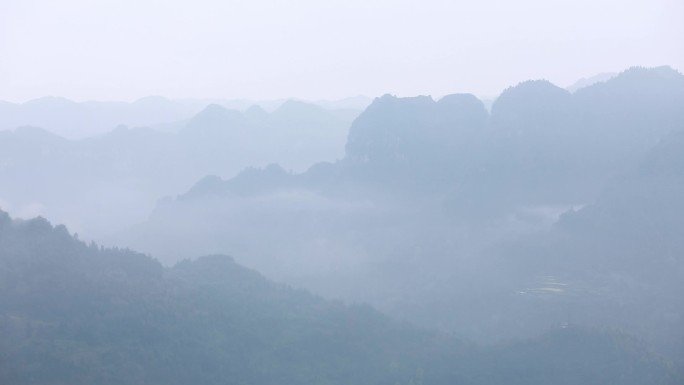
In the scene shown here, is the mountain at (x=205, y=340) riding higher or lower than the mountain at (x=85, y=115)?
lower

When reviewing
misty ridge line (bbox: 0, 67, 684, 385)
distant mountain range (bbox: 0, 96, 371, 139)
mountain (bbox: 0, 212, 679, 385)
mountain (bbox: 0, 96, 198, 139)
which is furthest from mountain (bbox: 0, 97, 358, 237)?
mountain (bbox: 0, 212, 679, 385)

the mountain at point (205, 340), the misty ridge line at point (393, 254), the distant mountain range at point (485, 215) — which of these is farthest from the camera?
the distant mountain range at point (485, 215)

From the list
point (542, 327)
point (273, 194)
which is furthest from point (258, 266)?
point (542, 327)

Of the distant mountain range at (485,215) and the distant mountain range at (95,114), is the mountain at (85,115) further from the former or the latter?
the distant mountain range at (485,215)

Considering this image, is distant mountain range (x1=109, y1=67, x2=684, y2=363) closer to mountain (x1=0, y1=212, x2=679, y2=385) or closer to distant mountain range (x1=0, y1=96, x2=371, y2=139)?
mountain (x1=0, y1=212, x2=679, y2=385)

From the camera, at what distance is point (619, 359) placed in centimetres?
1988

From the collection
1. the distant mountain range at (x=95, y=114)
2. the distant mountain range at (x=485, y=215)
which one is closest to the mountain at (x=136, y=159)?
the distant mountain range at (x=95, y=114)

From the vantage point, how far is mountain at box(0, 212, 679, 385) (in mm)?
17828

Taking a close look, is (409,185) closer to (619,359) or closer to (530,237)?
(530,237)

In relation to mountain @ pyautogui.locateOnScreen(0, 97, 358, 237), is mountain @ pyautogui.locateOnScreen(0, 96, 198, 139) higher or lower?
higher

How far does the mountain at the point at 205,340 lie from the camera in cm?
1783

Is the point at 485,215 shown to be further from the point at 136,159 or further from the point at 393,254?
the point at 136,159

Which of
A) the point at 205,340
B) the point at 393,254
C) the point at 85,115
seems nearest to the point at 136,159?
the point at 85,115

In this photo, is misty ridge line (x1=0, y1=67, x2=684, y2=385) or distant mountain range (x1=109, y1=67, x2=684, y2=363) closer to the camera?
misty ridge line (x1=0, y1=67, x2=684, y2=385)
